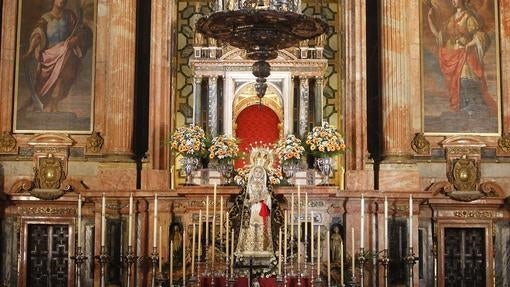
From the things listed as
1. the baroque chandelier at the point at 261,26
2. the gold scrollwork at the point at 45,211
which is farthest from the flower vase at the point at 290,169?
the baroque chandelier at the point at 261,26

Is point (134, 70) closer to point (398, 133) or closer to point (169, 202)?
point (169, 202)

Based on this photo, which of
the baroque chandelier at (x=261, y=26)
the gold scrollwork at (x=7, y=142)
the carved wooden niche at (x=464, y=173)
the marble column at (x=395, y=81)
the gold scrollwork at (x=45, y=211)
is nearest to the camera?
the baroque chandelier at (x=261, y=26)

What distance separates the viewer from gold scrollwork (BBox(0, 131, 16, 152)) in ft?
56.0

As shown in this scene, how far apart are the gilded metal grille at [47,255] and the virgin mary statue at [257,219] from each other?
461 centimetres

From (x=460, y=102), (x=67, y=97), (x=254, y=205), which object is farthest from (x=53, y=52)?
(x=460, y=102)

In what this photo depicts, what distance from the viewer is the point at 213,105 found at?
55.5 ft

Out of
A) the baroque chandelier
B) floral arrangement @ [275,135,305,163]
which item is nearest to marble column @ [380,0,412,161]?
floral arrangement @ [275,135,305,163]

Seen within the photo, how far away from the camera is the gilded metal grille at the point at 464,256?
54.6 ft

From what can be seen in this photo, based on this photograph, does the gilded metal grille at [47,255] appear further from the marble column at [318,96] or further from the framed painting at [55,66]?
the marble column at [318,96]

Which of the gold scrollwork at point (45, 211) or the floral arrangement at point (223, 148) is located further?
the gold scrollwork at point (45, 211)

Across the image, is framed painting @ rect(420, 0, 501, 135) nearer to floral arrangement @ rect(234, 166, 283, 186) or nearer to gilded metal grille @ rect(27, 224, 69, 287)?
floral arrangement @ rect(234, 166, 283, 186)

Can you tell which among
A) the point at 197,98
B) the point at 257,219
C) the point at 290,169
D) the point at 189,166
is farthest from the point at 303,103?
the point at 257,219

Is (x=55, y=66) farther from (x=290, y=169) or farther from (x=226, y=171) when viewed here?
(x=290, y=169)

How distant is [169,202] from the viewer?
16.0 metres
